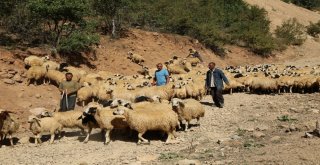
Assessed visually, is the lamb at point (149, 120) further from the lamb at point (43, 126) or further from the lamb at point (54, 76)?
the lamb at point (54, 76)

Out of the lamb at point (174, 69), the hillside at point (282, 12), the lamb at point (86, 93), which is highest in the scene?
the hillside at point (282, 12)

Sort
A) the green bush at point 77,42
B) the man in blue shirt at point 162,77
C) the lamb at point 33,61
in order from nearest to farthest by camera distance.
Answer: the man in blue shirt at point 162,77 → the lamb at point 33,61 → the green bush at point 77,42

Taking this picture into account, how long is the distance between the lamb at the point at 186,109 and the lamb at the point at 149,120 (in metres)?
0.93

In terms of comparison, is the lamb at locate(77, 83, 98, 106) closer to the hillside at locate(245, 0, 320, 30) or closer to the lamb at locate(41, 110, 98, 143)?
the lamb at locate(41, 110, 98, 143)

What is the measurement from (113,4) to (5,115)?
17177 millimetres

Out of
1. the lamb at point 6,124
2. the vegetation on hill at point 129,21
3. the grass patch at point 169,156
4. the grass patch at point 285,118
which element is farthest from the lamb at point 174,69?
the grass patch at point 169,156

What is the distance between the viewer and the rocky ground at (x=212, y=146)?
9133 millimetres

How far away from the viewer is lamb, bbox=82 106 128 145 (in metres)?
11.3

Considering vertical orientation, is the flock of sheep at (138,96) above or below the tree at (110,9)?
below

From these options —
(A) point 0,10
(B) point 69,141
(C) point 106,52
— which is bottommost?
(B) point 69,141

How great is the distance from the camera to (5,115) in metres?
11.4

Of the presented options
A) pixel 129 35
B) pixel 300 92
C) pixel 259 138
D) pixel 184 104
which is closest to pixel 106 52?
pixel 129 35

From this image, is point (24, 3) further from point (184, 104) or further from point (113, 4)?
point (184, 104)

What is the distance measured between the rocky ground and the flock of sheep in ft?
1.39
